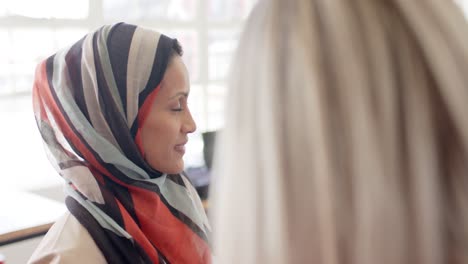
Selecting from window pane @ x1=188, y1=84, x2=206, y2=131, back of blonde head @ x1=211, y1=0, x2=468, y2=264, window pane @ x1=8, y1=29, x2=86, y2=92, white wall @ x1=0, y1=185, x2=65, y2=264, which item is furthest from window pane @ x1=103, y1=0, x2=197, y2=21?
back of blonde head @ x1=211, y1=0, x2=468, y2=264

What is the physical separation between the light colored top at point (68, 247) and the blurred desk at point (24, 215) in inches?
25.6

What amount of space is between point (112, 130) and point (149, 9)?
1.81 metres

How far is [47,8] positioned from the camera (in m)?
2.53

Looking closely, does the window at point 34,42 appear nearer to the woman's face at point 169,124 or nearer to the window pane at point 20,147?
the window pane at point 20,147

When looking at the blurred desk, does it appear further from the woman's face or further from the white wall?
the woman's face

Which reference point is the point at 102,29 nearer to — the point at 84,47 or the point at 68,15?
the point at 84,47

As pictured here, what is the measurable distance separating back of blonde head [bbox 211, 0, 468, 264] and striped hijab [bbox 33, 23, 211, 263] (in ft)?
2.53

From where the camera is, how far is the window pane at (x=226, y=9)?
10.7 ft

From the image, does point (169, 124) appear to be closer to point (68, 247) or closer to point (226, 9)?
point (68, 247)

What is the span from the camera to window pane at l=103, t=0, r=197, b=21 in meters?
2.75

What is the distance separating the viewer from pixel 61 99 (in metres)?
1.23

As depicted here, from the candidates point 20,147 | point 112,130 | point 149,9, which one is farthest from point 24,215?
point 149,9

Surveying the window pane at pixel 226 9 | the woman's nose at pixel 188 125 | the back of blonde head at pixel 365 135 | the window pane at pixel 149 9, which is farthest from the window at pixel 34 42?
the back of blonde head at pixel 365 135

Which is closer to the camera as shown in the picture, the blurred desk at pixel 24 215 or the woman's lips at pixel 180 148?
the woman's lips at pixel 180 148
